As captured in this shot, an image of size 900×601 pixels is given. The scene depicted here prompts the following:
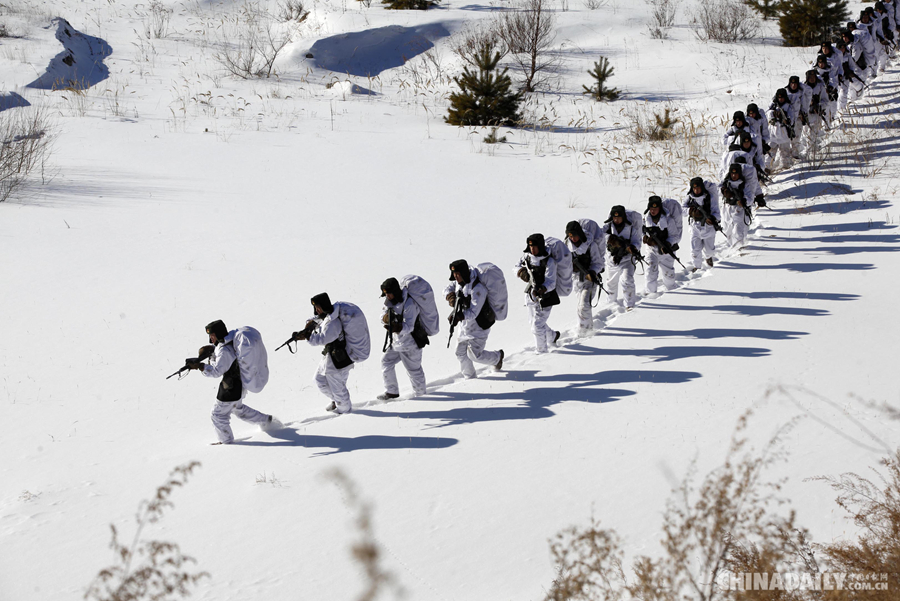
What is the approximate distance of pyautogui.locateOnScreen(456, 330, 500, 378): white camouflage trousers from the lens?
309 inches

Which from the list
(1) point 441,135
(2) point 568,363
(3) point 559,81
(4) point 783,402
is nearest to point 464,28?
(3) point 559,81

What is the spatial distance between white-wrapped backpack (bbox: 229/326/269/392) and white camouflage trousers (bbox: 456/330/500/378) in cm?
218

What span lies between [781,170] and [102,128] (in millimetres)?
14345

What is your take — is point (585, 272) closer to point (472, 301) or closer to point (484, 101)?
point (472, 301)

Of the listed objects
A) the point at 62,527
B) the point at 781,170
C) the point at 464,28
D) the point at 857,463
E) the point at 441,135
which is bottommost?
the point at 62,527

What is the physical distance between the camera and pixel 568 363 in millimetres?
8031

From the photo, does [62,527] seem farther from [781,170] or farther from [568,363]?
[781,170]

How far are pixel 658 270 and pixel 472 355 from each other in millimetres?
3374

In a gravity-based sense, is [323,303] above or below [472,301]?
above

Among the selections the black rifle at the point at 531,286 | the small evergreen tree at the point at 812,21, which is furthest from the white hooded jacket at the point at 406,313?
the small evergreen tree at the point at 812,21

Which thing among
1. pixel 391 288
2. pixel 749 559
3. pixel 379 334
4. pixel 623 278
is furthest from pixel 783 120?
pixel 749 559

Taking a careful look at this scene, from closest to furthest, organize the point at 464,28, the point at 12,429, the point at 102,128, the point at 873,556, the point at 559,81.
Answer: the point at 873,556, the point at 12,429, the point at 102,128, the point at 559,81, the point at 464,28

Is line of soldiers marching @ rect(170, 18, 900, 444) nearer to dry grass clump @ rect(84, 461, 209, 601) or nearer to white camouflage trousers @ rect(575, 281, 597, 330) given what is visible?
white camouflage trousers @ rect(575, 281, 597, 330)

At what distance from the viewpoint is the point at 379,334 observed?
9586 mm
